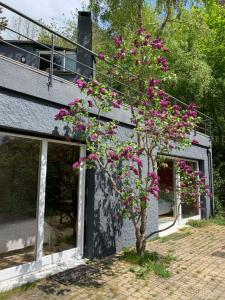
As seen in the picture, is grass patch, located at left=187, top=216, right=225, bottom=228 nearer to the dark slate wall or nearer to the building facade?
the dark slate wall

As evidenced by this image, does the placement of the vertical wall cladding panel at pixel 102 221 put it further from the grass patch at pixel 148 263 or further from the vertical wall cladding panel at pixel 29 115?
the vertical wall cladding panel at pixel 29 115

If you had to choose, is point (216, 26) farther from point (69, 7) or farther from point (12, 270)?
point (12, 270)

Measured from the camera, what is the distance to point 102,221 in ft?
22.5

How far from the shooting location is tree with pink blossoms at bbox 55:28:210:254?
19.8 ft

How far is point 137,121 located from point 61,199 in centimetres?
235

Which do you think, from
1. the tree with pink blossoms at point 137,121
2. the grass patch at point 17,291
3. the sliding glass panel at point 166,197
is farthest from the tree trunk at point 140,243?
the sliding glass panel at point 166,197

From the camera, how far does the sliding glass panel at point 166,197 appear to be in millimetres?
10094

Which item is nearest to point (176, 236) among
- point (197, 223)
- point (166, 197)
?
point (166, 197)

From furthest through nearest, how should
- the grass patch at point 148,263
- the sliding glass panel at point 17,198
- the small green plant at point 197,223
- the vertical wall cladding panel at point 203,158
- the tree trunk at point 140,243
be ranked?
the vertical wall cladding panel at point 203,158
the small green plant at point 197,223
the tree trunk at point 140,243
the grass patch at point 148,263
the sliding glass panel at point 17,198

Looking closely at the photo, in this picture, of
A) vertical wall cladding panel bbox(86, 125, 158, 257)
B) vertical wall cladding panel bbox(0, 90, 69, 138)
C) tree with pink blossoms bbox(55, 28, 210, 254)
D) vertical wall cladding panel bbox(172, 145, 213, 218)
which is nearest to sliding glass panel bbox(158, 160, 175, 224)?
vertical wall cladding panel bbox(172, 145, 213, 218)

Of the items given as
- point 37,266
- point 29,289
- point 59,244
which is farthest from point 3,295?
point 59,244

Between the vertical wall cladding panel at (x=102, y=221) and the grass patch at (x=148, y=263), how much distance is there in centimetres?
41

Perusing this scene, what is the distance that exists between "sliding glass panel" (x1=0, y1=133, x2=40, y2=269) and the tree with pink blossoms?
0.97 m

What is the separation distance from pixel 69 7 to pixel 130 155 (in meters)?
21.1
